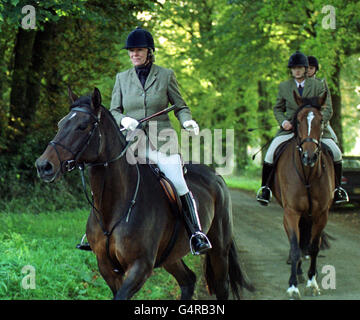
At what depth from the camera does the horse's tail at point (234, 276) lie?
757cm

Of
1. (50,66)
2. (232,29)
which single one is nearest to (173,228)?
(50,66)

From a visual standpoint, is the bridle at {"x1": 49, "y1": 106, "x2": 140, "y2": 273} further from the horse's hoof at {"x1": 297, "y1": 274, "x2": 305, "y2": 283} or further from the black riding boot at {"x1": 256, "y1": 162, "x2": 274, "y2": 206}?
the black riding boot at {"x1": 256, "y1": 162, "x2": 274, "y2": 206}

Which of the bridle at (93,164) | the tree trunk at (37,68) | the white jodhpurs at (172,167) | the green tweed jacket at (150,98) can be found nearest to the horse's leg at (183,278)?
the white jodhpurs at (172,167)

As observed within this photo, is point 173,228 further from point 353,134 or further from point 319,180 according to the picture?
point 353,134

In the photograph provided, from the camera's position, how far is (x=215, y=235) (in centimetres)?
752

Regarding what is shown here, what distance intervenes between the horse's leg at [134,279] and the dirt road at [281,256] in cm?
329

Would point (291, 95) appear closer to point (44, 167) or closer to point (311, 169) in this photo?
point (311, 169)

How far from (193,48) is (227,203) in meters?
21.9

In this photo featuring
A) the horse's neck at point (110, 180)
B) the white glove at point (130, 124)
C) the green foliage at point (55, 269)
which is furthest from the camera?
the green foliage at point (55, 269)

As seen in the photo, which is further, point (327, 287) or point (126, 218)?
point (327, 287)

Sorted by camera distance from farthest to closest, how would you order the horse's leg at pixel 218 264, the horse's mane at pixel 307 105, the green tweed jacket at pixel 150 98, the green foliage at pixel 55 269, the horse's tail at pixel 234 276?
the horse's mane at pixel 307 105 → the horse's tail at pixel 234 276 → the horse's leg at pixel 218 264 → the green foliage at pixel 55 269 → the green tweed jacket at pixel 150 98

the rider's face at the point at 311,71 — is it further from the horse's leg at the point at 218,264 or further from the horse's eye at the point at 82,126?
the horse's eye at the point at 82,126

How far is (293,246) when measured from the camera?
9344 millimetres

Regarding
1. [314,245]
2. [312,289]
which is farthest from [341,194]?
[312,289]
